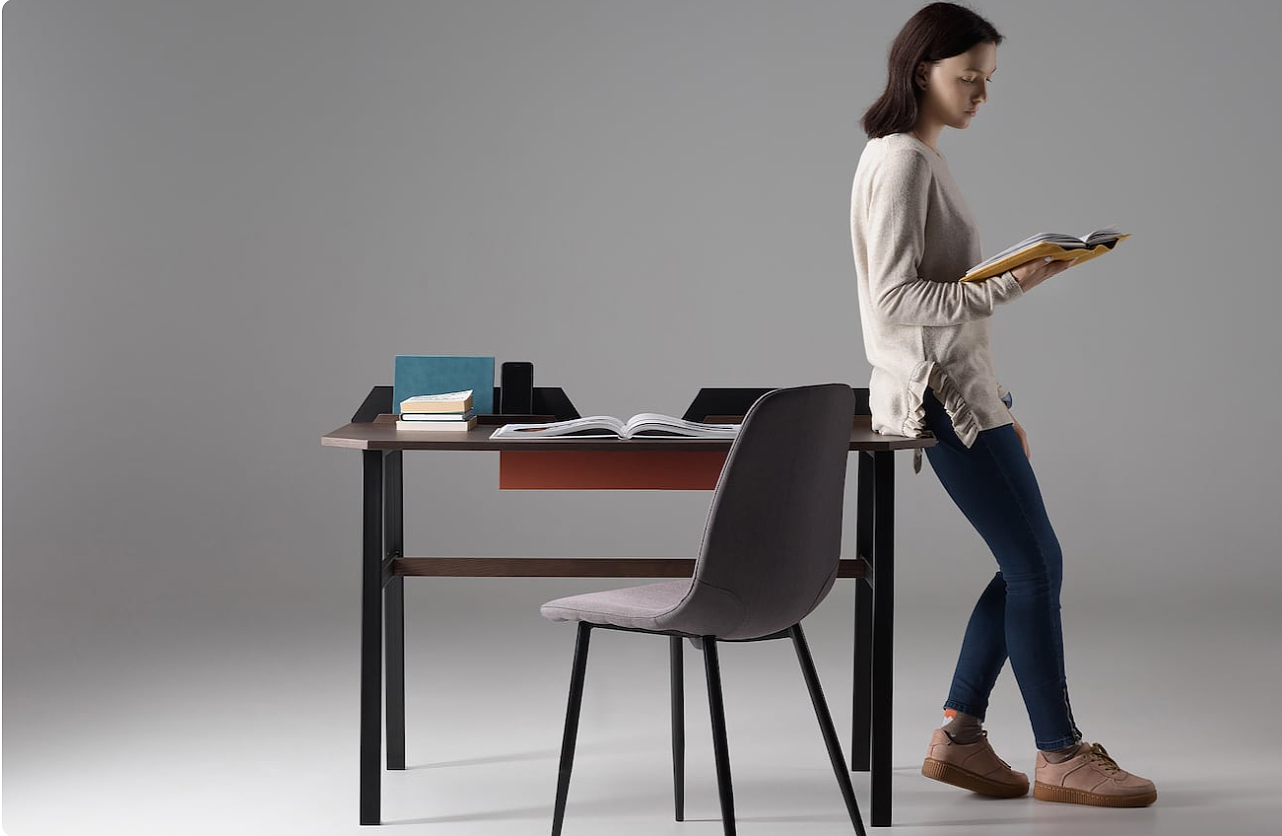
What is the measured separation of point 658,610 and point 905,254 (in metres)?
0.84

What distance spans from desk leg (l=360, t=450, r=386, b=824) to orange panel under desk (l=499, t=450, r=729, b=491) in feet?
0.79

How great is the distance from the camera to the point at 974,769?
285 cm

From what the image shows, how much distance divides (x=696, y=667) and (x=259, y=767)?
49.6 inches

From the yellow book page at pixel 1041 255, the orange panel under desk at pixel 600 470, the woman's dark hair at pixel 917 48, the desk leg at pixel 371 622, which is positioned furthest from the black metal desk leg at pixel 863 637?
the desk leg at pixel 371 622

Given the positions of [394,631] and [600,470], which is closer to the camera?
[600,470]

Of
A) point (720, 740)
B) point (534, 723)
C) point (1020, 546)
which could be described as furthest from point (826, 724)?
point (534, 723)

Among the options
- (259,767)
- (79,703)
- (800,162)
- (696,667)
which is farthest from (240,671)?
(800,162)

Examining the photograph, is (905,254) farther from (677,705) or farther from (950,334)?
(677,705)

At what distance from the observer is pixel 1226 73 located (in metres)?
5.14

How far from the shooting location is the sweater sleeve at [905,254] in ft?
8.39

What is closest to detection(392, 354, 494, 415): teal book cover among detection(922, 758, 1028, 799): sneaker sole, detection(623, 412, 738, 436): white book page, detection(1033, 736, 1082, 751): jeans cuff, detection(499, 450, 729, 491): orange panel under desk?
detection(499, 450, 729, 491): orange panel under desk

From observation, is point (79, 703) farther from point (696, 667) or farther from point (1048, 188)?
point (1048, 188)

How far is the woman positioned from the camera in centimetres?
260

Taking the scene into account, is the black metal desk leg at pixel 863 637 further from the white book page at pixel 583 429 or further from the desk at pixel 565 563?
the white book page at pixel 583 429
